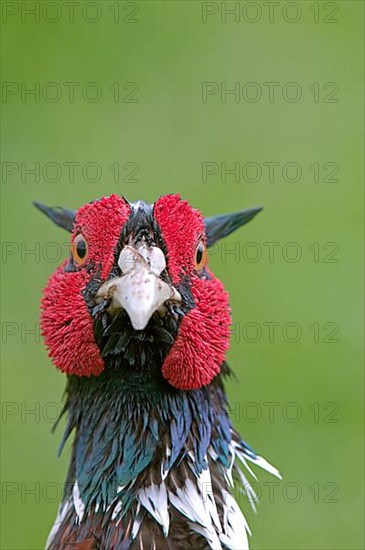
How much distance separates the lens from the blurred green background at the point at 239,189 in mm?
4945

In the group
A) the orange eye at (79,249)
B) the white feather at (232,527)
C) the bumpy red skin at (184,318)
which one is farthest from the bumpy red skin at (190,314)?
the white feather at (232,527)

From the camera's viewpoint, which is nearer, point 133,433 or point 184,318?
Result: point 184,318

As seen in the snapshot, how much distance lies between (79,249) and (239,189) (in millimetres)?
3221

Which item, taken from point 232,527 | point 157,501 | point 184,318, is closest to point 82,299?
point 184,318

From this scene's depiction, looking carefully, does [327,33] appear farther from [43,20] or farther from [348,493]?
[348,493]

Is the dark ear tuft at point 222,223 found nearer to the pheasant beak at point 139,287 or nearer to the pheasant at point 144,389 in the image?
the pheasant at point 144,389

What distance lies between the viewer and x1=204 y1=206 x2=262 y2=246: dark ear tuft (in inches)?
116

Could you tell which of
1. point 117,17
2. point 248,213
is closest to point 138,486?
point 248,213

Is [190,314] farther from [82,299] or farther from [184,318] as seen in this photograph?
[82,299]

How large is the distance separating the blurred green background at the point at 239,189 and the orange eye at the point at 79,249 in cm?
220

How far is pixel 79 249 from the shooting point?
266 cm

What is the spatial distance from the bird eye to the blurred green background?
2140 millimetres

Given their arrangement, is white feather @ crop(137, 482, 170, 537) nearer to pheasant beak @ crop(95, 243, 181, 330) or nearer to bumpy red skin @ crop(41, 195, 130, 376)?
bumpy red skin @ crop(41, 195, 130, 376)

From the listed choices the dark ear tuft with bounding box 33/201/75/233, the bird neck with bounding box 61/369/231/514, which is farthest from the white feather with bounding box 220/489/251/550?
the dark ear tuft with bounding box 33/201/75/233
